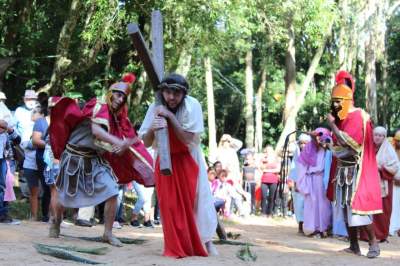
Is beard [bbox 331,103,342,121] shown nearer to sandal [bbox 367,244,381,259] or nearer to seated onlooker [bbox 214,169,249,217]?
sandal [bbox 367,244,381,259]

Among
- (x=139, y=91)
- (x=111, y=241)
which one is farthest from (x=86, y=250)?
(x=139, y=91)

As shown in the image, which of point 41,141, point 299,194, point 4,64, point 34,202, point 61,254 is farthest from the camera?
point 4,64

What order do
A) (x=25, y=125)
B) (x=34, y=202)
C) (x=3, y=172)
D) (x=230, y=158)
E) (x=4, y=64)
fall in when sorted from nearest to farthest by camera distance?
(x=3, y=172) < (x=34, y=202) < (x=25, y=125) < (x=4, y=64) < (x=230, y=158)

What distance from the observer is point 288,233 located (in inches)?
509

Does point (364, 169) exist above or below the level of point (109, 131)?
below

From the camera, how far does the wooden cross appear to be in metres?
6.88

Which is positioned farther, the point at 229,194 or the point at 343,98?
the point at 229,194

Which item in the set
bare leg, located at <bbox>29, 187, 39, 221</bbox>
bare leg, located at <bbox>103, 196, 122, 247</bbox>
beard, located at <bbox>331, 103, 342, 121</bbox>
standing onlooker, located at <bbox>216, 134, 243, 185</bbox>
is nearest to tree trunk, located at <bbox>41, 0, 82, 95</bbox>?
standing onlooker, located at <bbox>216, 134, 243, 185</bbox>

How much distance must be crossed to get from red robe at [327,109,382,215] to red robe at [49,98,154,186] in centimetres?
230

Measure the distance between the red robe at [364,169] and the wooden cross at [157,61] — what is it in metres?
2.30

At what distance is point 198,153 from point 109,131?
1167mm

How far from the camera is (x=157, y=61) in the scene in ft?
23.6

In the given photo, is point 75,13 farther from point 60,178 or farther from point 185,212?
point 185,212

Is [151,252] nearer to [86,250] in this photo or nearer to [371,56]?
[86,250]
